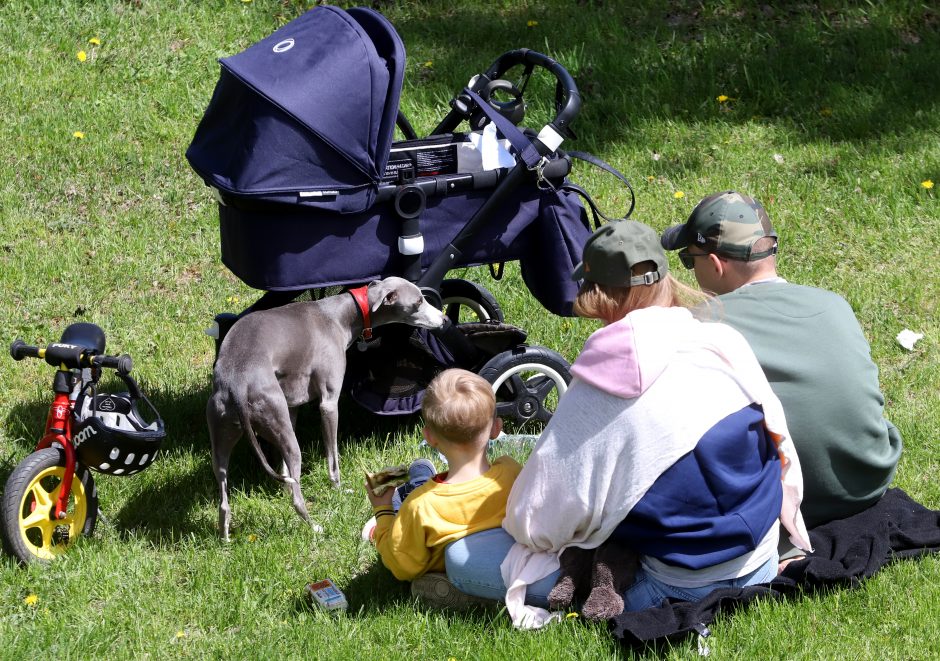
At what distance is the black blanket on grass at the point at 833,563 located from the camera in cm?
327

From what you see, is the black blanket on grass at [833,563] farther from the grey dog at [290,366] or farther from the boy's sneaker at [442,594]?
the grey dog at [290,366]

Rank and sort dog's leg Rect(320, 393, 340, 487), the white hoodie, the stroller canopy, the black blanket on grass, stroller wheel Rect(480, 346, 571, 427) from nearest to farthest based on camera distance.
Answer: the white hoodie
the black blanket on grass
the stroller canopy
dog's leg Rect(320, 393, 340, 487)
stroller wheel Rect(480, 346, 571, 427)

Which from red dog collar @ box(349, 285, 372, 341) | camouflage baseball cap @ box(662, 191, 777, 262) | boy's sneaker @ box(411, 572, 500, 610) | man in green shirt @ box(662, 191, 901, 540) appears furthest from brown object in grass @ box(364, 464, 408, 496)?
camouflage baseball cap @ box(662, 191, 777, 262)

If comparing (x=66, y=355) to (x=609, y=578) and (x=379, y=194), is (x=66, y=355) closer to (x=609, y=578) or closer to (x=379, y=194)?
(x=379, y=194)

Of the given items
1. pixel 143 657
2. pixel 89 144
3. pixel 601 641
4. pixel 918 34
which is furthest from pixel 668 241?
pixel 918 34

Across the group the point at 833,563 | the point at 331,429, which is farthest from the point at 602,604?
the point at 331,429

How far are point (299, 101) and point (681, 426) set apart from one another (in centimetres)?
205

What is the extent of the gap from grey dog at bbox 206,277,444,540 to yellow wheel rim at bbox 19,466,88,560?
517mm

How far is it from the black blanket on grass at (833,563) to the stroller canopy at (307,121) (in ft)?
6.59

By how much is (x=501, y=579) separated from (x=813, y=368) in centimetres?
127

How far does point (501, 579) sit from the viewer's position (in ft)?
11.3

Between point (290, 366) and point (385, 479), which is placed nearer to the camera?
point (385, 479)

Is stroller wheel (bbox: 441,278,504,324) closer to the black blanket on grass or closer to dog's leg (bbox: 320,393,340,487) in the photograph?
dog's leg (bbox: 320,393,340,487)

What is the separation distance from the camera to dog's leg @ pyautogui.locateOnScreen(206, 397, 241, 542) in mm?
4109
